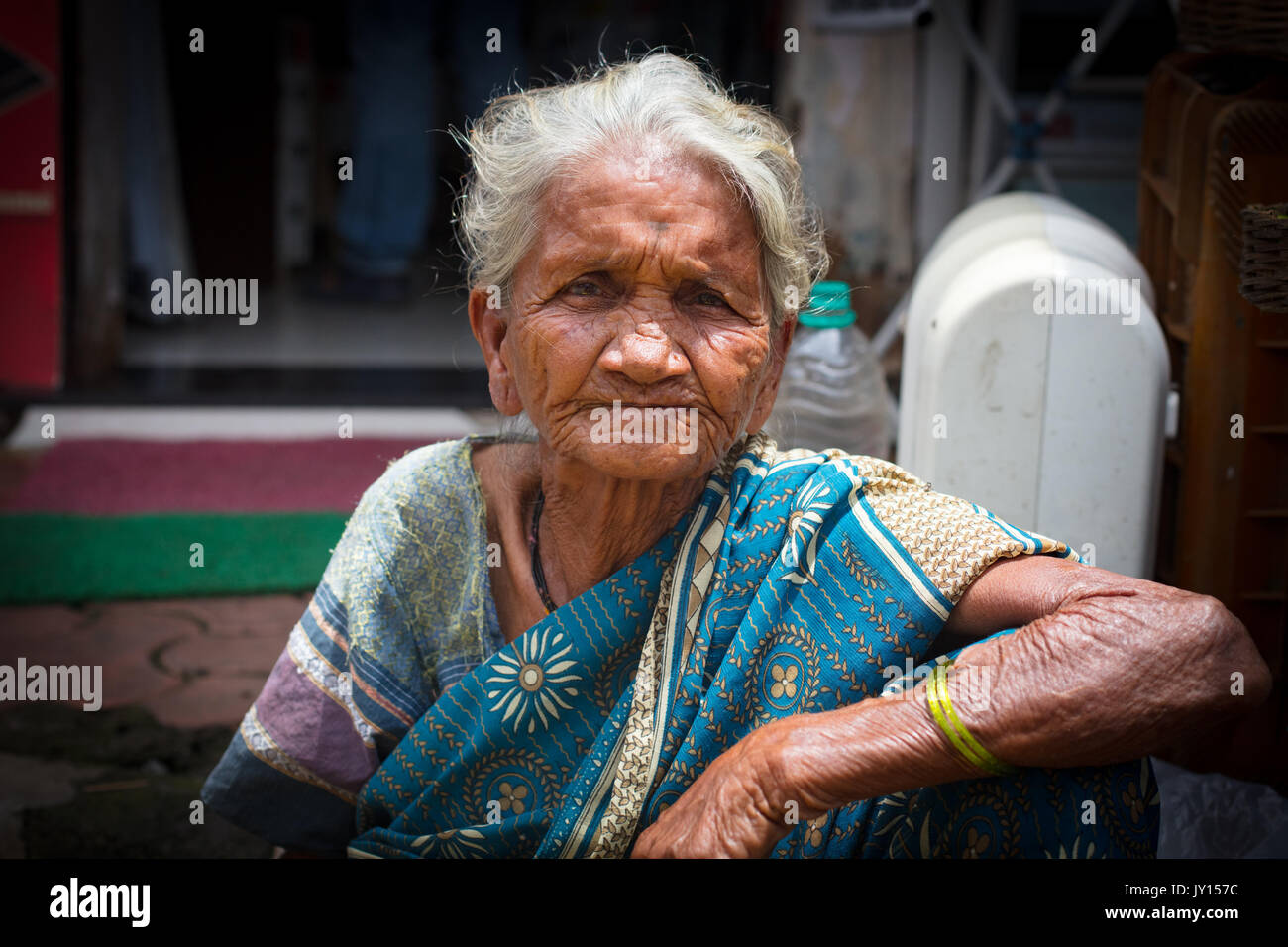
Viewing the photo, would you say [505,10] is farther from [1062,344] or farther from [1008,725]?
[1008,725]

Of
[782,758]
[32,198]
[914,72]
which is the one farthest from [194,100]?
Answer: [782,758]

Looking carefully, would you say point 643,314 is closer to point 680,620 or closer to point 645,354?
point 645,354

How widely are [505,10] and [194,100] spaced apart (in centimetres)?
210

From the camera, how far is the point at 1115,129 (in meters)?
6.26

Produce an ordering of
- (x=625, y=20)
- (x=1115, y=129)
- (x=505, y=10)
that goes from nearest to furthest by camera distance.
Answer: (x=1115, y=129) < (x=505, y=10) < (x=625, y=20)

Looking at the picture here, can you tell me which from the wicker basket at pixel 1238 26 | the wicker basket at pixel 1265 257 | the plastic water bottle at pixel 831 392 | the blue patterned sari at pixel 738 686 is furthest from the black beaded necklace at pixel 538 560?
the wicker basket at pixel 1238 26

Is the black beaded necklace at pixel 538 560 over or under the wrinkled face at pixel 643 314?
under

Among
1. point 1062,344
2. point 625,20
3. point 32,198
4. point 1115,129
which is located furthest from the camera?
point 625,20

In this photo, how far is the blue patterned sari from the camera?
5.41ft

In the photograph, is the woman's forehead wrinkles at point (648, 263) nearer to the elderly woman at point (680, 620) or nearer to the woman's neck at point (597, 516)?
the elderly woman at point (680, 620)

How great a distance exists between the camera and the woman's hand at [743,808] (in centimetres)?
155

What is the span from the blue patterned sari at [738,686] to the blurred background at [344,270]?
0.90 feet

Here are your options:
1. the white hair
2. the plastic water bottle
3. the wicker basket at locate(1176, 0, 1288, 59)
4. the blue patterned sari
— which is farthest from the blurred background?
the plastic water bottle
